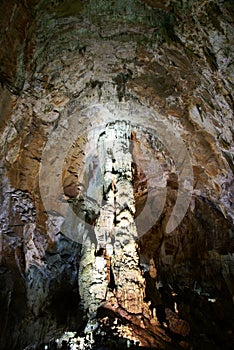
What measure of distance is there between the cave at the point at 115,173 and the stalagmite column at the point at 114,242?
0.10ft

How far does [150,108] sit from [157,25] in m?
2.35

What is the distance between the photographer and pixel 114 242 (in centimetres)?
805

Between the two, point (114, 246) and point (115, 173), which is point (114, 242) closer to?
point (114, 246)

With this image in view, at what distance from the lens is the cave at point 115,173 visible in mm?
7273

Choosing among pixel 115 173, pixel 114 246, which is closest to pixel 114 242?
pixel 114 246

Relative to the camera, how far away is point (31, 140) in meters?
9.62

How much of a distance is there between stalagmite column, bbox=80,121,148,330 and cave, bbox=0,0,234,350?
3cm

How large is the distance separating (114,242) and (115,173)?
200 cm

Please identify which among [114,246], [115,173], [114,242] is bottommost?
[114,246]

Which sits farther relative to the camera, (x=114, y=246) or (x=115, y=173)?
(x=115, y=173)

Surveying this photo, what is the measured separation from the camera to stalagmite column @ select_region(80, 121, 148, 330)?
23.9 ft

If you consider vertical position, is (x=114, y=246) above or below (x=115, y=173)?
below

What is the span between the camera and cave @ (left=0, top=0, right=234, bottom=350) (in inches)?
286

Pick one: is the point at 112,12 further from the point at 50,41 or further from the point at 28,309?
the point at 28,309
